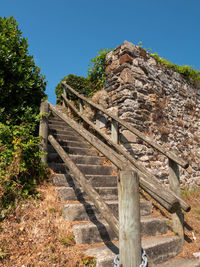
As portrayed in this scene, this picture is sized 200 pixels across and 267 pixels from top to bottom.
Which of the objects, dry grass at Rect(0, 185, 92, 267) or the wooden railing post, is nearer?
dry grass at Rect(0, 185, 92, 267)

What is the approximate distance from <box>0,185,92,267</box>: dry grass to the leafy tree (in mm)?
1570

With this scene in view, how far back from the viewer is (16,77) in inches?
156

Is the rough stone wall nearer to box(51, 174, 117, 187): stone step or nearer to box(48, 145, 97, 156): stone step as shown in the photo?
box(48, 145, 97, 156): stone step

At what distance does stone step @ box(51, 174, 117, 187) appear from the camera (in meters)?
3.68

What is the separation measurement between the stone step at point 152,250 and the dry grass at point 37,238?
19 centimetres

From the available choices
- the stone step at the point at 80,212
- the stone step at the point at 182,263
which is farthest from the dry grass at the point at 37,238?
the stone step at the point at 182,263

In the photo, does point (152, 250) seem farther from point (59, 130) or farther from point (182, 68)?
point (182, 68)

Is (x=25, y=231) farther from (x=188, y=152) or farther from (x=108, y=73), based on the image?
(x=188, y=152)

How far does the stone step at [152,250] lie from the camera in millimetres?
2365

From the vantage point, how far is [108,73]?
5891 mm

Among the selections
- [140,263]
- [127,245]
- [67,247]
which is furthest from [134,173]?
[67,247]

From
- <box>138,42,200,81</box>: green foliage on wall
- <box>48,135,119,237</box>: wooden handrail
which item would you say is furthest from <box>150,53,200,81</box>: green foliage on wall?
<box>48,135,119,237</box>: wooden handrail

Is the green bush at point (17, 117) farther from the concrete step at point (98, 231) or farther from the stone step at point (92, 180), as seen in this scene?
the concrete step at point (98, 231)

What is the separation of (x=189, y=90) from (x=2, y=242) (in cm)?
690
